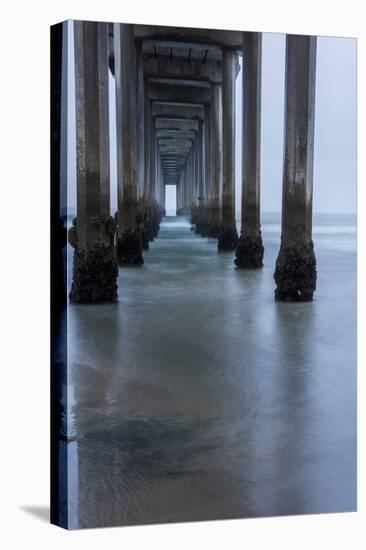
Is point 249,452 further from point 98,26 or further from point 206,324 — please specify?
point 98,26

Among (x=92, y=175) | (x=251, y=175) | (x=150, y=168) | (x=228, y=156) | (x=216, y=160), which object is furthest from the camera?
(x=216, y=160)

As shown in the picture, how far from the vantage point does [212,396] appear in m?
3.92

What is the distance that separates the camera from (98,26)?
3826 millimetres

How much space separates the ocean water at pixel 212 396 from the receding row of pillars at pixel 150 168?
0.21m

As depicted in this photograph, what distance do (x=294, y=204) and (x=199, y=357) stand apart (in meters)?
1.52

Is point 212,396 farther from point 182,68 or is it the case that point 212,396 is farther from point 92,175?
point 182,68

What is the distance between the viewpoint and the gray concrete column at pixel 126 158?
4.64 m

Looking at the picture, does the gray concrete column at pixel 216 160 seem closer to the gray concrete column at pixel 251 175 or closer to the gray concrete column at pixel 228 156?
the gray concrete column at pixel 228 156

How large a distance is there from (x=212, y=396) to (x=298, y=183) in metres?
1.78

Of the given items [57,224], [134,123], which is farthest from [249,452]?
[134,123]

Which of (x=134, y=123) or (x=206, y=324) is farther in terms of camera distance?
(x=134, y=123)

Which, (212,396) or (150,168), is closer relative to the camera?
(212,396)

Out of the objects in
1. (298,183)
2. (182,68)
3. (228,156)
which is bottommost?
(298,183)

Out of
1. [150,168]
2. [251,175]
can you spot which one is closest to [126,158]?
[251,175]
